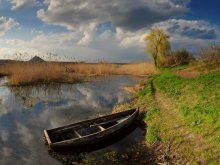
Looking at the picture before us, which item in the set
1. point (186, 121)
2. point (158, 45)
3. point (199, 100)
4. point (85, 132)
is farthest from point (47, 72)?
point (158, 45)

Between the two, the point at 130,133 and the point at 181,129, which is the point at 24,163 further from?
the point at 181,129

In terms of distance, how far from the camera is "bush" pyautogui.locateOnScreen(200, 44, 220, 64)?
29.2m

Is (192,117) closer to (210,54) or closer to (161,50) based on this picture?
(210,54)

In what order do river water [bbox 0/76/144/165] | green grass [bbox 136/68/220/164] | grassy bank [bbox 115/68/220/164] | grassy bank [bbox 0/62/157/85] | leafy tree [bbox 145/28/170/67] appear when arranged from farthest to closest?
leafy tree [bbox 145/28/170/67]
grassy bank [bbox 0/62/157/85]
river water [bbox 0/76/144/165]
green grass [bbox 136/68/220/164]
grassy bank [bbox 115/68/220/164]

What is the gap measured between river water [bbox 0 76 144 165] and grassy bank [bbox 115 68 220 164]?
4.91ft

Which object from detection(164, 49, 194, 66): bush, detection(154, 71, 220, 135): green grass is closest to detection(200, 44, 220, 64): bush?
detection(154, 71, 220, 135): green grass

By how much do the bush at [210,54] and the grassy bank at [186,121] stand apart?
9447mm

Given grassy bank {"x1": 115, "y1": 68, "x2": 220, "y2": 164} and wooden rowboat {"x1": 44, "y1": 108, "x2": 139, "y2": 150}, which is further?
wooden rowboat {"x1": 44, "y1": 108, "x2": 139, "y2": 150}

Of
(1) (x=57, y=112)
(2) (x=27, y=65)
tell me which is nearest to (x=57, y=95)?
(1) (x=57, y=112)

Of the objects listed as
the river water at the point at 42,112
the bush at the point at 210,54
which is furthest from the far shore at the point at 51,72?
the bush at the point at 210,54

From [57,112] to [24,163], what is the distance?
301 inches

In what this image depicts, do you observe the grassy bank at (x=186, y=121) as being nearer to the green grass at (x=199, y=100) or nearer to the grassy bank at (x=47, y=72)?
the green grass at (x=199, y=100)

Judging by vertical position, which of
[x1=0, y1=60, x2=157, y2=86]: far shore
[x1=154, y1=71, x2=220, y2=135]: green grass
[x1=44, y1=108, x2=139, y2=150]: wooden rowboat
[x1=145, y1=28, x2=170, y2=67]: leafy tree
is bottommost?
[x1=44, y1=108, x2=139, y2=150]: wooden rowboat

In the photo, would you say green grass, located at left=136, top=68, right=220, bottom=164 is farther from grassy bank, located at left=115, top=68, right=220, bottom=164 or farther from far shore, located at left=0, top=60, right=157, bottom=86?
far shore, located at left=0, top=60, right=157, bottom=86
